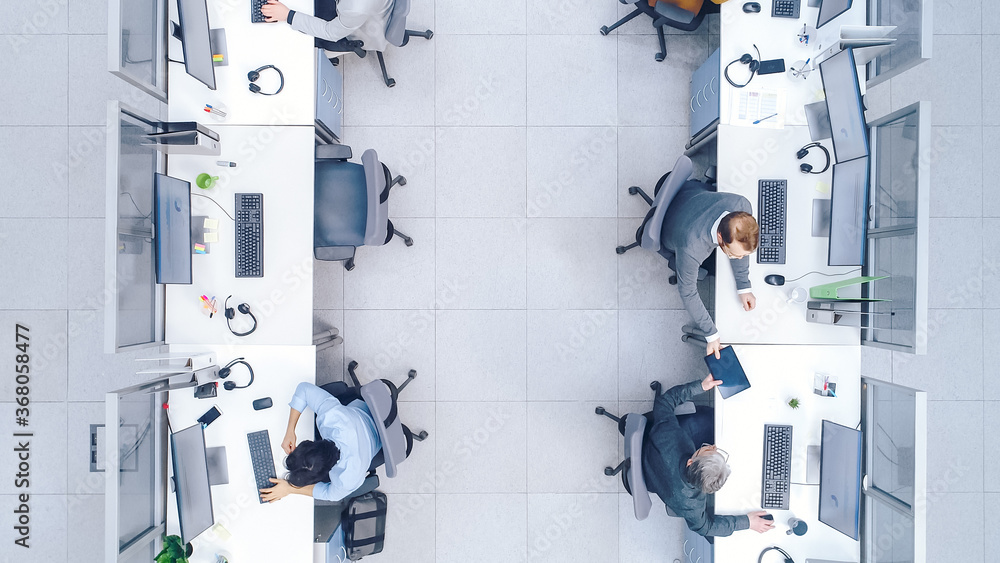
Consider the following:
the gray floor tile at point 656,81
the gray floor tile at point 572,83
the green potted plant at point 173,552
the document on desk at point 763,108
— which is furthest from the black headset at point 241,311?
the document on desk at point 763,108

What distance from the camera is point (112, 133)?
2.07 m

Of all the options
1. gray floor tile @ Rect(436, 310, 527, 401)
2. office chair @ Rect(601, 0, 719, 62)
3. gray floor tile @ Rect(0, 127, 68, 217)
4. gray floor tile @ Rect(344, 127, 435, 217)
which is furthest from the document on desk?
gray floor tile @ Rect(0, 127, 68, 217)

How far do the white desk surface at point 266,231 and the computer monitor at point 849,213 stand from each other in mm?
2648

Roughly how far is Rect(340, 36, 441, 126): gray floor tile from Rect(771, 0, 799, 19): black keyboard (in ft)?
6.51

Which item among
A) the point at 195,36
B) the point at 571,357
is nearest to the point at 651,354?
the point at 571,357

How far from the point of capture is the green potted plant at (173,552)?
219 cm

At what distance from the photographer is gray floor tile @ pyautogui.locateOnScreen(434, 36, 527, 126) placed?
311cm

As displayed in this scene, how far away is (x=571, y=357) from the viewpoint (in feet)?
10.2

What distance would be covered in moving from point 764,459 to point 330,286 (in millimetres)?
2754

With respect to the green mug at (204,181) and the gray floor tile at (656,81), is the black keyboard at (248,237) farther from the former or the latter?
the gray floor tile at (656,81)

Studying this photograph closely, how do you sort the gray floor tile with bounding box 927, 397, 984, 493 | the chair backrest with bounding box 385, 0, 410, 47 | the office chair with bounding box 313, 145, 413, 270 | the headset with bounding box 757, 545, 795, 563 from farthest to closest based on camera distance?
the gray floor tile with bounding box 927, 397, 984, 493, the office chair with bounding box 313, 145, 413, 270, the chair backrest with bounding box 385, 0, 410, 47, the headset with bounding box 757, 545, 795, 563

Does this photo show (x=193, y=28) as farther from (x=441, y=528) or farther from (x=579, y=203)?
(x=441, y=528)

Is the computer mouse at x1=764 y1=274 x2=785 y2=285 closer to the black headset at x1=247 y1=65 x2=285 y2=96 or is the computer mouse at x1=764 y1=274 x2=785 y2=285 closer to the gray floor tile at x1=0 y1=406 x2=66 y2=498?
the black headset at x1=247 y1=65 x2=285 y2=96

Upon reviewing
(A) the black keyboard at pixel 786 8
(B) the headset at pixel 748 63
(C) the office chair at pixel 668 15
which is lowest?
(B) the headset at pixel 748 63
